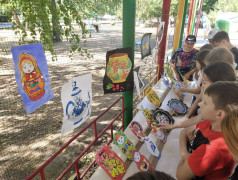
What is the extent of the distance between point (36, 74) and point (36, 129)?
274cm

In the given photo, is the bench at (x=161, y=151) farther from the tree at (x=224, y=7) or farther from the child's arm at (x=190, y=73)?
the tree at (x=224, y=7)

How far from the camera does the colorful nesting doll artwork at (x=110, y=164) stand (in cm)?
152

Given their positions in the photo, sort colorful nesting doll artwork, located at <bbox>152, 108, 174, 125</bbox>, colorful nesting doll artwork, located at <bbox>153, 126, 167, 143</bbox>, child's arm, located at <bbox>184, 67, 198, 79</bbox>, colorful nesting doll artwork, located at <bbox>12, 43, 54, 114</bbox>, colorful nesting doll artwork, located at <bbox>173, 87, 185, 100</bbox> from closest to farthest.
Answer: colorful nesting doll artwork, located at <bbox>12, 43, 54, 114</bbox> → colorful nesting doll artwork, located at <bbox>153, 126, 167, 143</bbox> → colorful nesting doll artwork, located at <bbox>152, 108, 174, 125</bbox> → colorful nesting doll artwork, located at <bbox>173, 87, 185, 100</bbox> → child's arm, located at <bbox>184, 67, 198, 79</bbox>

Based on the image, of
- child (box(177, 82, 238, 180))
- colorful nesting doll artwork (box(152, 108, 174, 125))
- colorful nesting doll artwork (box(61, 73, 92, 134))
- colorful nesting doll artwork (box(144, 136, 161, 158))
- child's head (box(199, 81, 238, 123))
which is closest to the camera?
child (box(177, 82, 238, 180))

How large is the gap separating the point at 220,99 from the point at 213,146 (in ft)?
0.97

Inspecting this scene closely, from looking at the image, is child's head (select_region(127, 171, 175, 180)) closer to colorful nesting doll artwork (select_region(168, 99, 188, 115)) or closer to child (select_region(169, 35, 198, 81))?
colorful nesting doll artwork (select_region(168, 99, 188, 115))

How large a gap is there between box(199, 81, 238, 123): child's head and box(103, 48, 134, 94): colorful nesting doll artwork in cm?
98

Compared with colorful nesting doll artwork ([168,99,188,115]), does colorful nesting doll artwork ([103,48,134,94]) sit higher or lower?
higher

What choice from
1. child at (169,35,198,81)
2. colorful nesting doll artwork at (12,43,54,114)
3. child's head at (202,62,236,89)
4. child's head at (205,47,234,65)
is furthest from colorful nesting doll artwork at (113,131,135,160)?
child at (169,35,198,81)

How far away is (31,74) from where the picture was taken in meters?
1.27

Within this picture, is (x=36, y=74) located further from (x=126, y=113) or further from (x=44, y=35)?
(x=126, y=113)

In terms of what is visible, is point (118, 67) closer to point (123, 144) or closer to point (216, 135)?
point (123, 144)

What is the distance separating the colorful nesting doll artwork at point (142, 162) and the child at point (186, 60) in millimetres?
2109

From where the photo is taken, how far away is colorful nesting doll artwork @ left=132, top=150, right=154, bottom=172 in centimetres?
162
